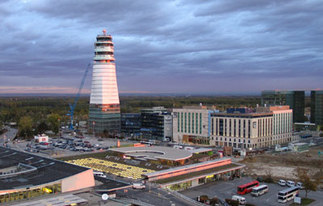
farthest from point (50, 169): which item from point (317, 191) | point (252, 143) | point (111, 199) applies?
point (252, 143)

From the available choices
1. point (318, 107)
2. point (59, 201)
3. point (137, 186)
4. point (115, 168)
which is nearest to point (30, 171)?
point (59, 201)

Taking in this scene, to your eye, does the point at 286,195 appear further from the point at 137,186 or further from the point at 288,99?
the point at 288,99

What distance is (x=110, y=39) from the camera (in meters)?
105

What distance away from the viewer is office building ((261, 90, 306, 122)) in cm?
13088

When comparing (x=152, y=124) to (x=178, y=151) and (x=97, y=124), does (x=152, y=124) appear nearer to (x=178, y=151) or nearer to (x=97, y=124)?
(x=97, y=124)

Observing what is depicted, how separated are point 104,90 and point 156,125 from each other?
768 inches

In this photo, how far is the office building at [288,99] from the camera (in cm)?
13088

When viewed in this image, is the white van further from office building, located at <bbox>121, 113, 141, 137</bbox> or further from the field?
office building, located at <bbox>121, 113, 141, 137</bbox>

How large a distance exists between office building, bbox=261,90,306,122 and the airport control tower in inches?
2265

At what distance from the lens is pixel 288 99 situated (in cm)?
13200

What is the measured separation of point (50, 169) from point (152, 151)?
23416mm

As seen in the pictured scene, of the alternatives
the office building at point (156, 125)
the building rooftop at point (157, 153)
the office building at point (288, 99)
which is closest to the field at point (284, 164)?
the building rooftop at point (157, 153)

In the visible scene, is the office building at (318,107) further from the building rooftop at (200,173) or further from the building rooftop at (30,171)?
the building rooftop at (30,171)

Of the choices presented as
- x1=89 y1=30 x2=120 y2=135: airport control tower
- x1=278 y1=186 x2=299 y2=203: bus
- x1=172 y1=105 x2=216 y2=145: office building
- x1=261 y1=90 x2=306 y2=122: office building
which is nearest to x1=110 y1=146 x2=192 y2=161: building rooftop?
x1=278 y1=186 x2=299 y2=203: bus
